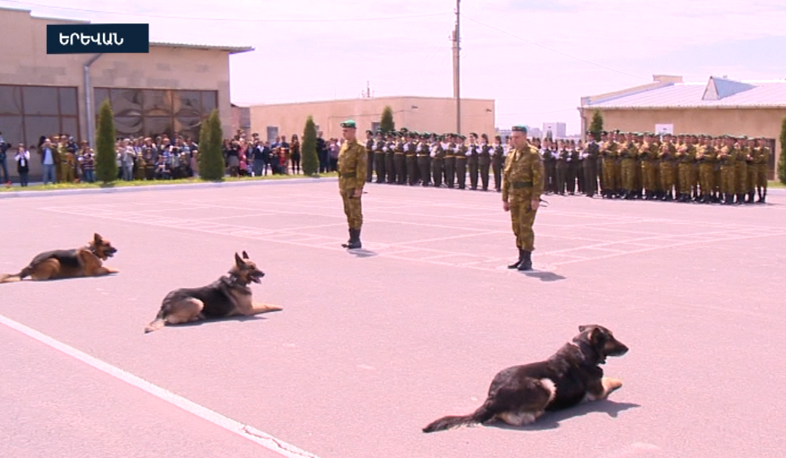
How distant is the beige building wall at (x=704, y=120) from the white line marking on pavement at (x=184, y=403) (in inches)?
1176

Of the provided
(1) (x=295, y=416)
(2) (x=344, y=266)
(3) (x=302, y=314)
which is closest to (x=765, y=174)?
(2) (x=344, y=266)

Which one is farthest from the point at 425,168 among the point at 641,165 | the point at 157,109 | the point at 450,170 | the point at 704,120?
the point at 157,109

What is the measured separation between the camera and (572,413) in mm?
5699

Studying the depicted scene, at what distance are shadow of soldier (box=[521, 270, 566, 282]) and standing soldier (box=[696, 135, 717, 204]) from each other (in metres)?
13.3

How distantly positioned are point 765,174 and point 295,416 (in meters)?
20.8

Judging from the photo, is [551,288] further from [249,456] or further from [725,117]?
[725,117]

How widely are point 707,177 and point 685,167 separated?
64 cm

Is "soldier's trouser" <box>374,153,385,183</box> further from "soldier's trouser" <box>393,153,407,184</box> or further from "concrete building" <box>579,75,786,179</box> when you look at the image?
"concrete building" <box>579,75,786,179</box>

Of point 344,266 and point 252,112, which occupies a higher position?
point 252,112

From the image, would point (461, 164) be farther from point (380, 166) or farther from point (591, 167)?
point (591, 167)

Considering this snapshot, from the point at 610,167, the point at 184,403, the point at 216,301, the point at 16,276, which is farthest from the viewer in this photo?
the point at 610,167

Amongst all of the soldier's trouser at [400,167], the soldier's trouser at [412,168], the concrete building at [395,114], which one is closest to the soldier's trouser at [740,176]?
the soldier's trouser at [412,168]

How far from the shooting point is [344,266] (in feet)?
39.9

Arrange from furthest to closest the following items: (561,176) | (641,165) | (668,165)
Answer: (561,176)
(641,165)
(668,165)
